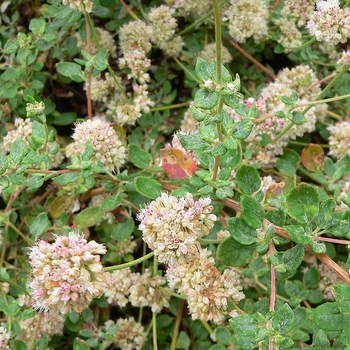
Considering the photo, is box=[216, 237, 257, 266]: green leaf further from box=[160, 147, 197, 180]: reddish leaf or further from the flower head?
the flower head

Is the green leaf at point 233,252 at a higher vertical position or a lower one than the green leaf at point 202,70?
lower

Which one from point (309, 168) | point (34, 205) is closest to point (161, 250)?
point (309, 168)

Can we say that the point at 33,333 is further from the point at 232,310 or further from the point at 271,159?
the point at 271,159

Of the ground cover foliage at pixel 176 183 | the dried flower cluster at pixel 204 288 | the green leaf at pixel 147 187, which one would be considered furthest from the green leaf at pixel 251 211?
the green leaf at pixel 147 187

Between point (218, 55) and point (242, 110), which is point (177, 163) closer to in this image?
point (242, 110)

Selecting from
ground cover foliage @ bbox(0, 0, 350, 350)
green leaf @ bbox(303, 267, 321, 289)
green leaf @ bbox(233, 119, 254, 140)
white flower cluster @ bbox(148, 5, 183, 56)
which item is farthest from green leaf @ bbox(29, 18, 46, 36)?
green leaf @ bbox(303, 267, 321, 289)

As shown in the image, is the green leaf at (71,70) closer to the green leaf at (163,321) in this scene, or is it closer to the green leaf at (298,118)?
the green leaf at (298,118)

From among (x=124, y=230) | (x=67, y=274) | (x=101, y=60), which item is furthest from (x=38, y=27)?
(x=67, y=274)

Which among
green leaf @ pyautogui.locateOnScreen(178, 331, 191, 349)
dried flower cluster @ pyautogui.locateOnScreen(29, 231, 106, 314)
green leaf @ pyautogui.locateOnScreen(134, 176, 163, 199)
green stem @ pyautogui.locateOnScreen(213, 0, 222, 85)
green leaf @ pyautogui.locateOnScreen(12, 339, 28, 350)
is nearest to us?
green stem @ pyautogui.locateOnScreen(213, 0, 222, 85)
